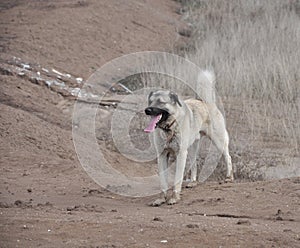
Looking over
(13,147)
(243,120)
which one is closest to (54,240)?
(13,147)

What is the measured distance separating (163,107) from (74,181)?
7.06 ft

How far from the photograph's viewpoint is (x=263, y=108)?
13.4m

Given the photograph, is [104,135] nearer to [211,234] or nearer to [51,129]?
[51,129]

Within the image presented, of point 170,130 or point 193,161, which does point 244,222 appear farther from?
point 193,161

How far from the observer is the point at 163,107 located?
8.12 meters

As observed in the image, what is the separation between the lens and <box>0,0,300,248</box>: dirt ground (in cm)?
598

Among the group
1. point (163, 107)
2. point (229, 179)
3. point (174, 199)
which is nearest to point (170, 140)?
point (163, 107)

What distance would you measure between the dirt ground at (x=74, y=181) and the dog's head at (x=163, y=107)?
36.7 inches

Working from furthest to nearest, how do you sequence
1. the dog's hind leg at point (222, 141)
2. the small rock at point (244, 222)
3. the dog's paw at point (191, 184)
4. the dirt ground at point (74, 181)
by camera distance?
the dog's hind leg at point (222, 141)
the dog's paw at point (191, 184)
the small rock at point (244, 222)
the dirt ground at point (74, 181)

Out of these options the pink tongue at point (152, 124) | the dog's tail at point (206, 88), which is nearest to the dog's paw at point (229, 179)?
the dog's tail at point (206, 88)

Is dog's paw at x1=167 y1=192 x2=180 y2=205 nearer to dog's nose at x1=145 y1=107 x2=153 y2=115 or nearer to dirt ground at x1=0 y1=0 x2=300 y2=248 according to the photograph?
dirt ground at x1=0 y1=0 x2=300 y2=248

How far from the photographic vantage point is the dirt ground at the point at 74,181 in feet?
19.6

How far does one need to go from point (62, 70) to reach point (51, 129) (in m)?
3.84

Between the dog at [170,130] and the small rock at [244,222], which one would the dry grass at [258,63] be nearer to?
the dog at [170,130]
